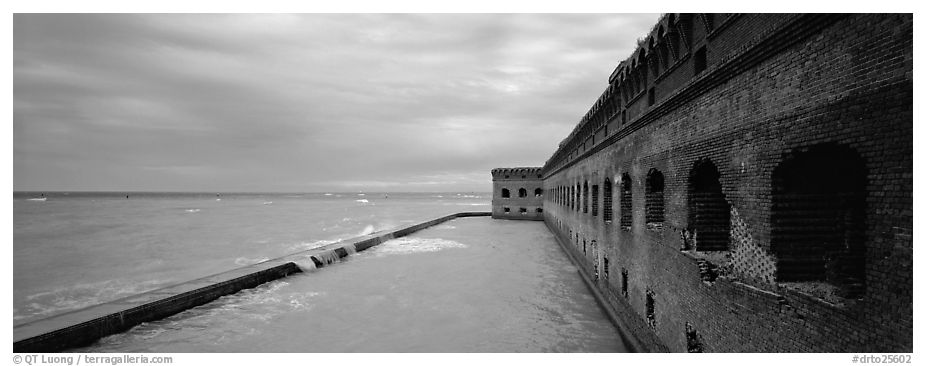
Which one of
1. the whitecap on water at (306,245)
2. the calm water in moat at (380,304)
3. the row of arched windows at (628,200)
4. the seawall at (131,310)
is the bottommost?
the whitecap on water at (306,245)

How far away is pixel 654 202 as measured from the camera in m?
7.71

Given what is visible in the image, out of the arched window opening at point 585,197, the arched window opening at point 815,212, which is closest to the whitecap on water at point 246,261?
the arched window opening at point 585,197

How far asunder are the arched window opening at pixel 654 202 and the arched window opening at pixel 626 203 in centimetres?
146

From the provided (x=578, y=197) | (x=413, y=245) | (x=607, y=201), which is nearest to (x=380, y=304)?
(x=607, y=201)

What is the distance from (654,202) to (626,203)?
1675mm

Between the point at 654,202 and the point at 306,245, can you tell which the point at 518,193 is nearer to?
Answer: the point at 306,245

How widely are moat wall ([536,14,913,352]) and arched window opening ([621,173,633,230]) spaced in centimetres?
144

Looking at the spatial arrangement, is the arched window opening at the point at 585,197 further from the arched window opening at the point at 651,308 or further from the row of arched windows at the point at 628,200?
the arched window opening at the point at 651,308

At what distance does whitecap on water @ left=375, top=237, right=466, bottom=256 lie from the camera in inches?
806

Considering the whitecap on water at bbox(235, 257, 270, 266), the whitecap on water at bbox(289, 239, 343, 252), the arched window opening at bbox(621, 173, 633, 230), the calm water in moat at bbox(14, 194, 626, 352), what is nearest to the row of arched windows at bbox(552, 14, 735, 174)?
the arched window opening at bbox(621, 173, 633, 230)

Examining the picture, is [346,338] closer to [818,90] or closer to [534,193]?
[818,90]

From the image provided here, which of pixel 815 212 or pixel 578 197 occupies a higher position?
pixel 815 212

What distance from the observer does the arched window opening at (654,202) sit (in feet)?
25.2

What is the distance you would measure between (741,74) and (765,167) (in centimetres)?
106
